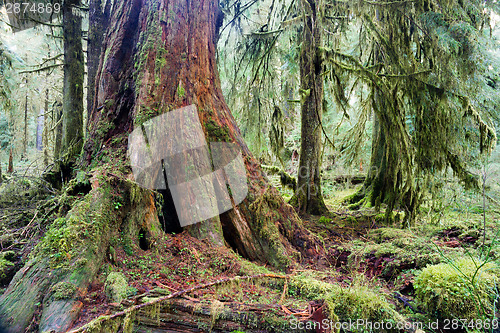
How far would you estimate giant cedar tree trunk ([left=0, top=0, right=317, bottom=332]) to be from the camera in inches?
87.0

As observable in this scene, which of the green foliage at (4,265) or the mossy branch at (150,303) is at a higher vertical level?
the green foliage at (4,265)

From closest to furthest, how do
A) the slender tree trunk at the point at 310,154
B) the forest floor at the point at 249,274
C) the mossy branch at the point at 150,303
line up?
the mossy branch at the point at 150,303 → the forest floor at the point at 249,274 → the slender tree trunk at the point at 310,154

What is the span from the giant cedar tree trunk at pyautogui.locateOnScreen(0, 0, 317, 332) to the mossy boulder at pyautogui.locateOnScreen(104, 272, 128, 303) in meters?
0.15

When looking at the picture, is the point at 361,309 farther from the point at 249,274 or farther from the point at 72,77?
the point at 72,77

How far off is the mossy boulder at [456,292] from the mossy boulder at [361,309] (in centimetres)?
35

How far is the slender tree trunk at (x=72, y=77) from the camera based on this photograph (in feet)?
17.7

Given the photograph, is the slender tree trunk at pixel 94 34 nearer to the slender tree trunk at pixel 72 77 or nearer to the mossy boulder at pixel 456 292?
the slender tree trunk at pixel 72 77

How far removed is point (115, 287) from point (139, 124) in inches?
69.3

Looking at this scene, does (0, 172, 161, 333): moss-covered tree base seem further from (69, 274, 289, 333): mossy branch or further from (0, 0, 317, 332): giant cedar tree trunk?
(69, 274, 289, 333): mossy branch

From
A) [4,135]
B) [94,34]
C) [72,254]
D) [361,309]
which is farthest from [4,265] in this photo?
[4,135]

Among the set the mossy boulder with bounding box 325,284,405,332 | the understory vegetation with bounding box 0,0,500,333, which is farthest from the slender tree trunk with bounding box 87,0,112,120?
the mossy boulder with bounding box 325,284,405,332

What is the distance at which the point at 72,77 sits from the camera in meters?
5.71

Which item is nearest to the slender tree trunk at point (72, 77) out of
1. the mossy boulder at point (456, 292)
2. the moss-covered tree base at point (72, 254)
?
the moss-covered tree base at point (72, 254)

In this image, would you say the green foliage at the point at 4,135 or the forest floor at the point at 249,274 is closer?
the forest floor at the point at 249,274
